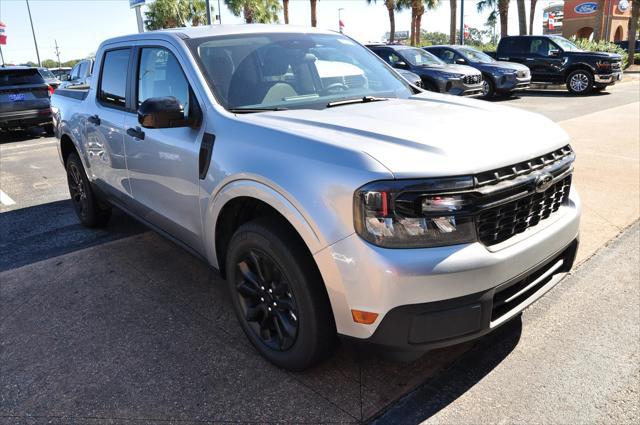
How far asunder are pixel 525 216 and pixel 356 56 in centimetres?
203

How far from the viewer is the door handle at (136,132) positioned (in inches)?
144

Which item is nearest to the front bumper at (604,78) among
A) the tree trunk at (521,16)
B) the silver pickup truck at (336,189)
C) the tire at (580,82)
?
the tire at (580,82)

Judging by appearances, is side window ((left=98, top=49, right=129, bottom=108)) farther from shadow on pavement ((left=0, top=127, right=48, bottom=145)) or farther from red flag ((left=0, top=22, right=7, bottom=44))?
red flag ((left=0, top=22, right=7, bottom=44))

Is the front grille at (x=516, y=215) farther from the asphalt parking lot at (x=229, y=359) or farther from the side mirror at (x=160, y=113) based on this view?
the side mirror at (x=160, y=113)

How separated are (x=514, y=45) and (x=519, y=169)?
17865mm

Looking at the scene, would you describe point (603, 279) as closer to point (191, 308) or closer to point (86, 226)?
point (191, 308)

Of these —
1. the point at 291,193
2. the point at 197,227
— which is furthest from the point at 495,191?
the point at 197,227

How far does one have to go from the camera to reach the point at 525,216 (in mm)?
2533

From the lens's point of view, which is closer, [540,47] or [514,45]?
[540,47]

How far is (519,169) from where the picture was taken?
8.02 ft

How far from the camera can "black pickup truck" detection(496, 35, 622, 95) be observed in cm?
1655

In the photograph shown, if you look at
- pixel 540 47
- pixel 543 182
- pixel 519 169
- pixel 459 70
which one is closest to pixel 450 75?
pixel 459 70

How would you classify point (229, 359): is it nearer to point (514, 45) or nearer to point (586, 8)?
point (514, 45)

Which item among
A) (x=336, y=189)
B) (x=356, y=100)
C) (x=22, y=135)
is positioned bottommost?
(x=22, y=135)
